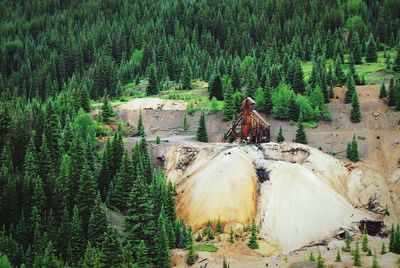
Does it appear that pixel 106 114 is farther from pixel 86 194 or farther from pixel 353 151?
pixel 353 151

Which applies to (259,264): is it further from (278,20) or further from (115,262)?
(278,20)

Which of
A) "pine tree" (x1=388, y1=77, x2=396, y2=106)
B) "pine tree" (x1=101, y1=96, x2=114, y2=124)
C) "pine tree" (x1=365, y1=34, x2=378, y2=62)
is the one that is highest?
"pine tree" (x1=365, y1=34, x2=378, y2=62)

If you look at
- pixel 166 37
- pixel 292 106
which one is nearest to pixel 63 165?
pixel 292 106

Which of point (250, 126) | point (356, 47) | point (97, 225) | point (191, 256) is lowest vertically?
point (191, 256)

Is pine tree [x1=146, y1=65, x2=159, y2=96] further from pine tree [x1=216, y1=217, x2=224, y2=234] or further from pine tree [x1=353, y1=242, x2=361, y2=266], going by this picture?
pine tree [x1=353, y1=242, x2=361, y2=266]

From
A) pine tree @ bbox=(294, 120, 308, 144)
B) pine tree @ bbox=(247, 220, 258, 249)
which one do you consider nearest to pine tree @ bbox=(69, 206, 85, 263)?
pine tree @ bbox=(247, 220, 258, 249)

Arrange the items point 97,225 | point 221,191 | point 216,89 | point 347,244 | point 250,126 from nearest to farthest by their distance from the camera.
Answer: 1. point 97,225
2. point 347,244
3. point 221,191
4. point 250,126
5. point 216,89

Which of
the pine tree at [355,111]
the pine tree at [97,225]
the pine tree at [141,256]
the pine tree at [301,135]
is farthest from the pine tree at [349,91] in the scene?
the pine tree at [141,256]

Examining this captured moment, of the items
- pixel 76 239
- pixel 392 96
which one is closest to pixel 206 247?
pixel 76 239
